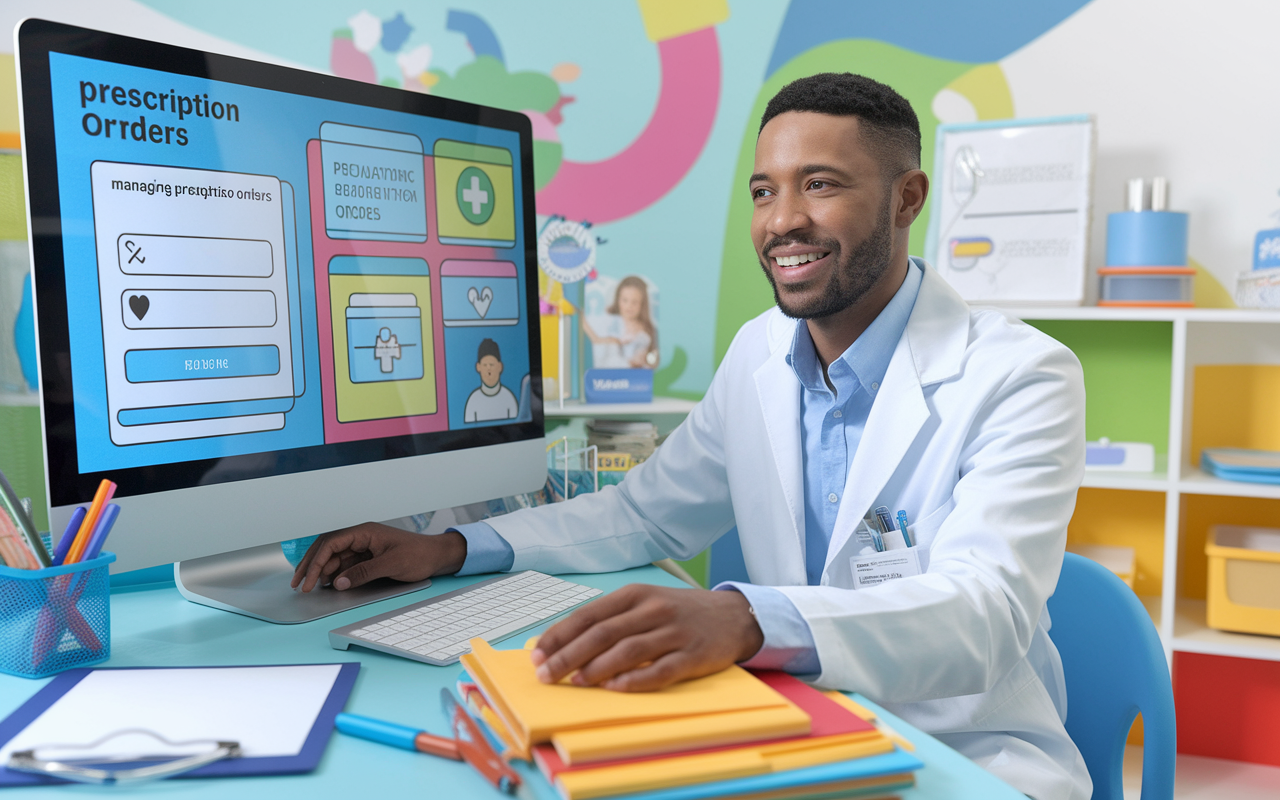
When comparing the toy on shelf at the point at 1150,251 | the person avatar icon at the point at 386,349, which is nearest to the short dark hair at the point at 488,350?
the person avatar icon at the point at 386,349

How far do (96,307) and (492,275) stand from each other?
0.50 meters

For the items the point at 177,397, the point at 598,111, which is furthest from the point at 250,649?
the point at 598,111

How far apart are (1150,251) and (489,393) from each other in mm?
1756

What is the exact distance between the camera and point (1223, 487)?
200 cm

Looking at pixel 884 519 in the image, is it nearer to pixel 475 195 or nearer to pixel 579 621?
pixel 579 621

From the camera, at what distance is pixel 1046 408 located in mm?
1018

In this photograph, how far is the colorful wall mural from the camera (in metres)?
2.23

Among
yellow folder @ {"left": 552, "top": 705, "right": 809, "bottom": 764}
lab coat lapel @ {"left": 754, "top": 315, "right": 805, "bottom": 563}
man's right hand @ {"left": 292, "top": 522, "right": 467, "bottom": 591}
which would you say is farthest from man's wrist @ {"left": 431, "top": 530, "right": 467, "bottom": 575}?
yellow folder @ {"left": 552, "top": 705, "right": 809, "bottom": 764}

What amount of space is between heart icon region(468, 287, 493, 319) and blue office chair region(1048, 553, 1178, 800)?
0.82m

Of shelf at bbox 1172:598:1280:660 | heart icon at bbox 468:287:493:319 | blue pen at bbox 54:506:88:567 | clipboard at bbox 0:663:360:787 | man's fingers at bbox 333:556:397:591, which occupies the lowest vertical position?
shelf at bbox 1172:598:1280:660

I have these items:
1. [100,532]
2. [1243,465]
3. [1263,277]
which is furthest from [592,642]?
[1263,277]

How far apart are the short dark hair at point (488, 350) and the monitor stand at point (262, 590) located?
1.03 ft

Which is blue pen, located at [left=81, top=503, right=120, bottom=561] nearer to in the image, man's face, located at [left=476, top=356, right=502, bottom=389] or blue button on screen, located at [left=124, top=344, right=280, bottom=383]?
blue button on screen, located at [left=124, top=344, right=280, bottom=383]

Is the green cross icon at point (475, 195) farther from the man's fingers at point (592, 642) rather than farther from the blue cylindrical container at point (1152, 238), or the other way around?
the blue cylindrical container at point (1152, 238)
